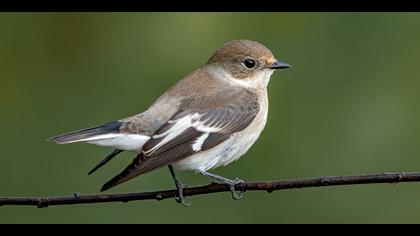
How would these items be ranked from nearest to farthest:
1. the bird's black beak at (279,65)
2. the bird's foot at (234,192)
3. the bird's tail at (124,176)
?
1. the bird's foot at (234,192)
2. the bird's tail at (124,176)
3. the bird's black beak at (279,65)

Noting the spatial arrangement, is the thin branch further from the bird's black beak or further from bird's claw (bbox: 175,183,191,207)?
the bird's black beak

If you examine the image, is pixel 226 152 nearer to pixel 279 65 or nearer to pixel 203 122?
pixel 203 122

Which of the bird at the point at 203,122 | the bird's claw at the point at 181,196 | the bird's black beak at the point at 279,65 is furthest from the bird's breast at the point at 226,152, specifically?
the bird's black beak at the point at 279,65

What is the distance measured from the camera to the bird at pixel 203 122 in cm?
448

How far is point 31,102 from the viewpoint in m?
5.58

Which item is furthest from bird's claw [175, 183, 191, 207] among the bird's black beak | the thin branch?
the bird's black beak

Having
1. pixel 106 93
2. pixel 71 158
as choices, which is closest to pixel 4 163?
pixel 71 158

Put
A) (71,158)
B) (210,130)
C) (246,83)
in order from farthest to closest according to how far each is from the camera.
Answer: (71,158)
(246,83)
(210,130)

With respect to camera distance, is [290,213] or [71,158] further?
[71,158]

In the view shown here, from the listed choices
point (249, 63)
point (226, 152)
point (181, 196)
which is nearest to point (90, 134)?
point (181, 196)

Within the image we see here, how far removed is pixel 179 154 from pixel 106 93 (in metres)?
1.31

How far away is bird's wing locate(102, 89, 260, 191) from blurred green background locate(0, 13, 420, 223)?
1.29ft

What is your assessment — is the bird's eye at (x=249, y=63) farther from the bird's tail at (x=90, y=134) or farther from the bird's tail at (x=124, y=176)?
the bird's tail at (x=124, y=176)
